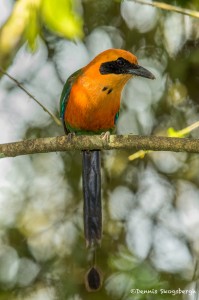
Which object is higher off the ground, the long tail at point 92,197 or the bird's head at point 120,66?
the bird's head at point 120,66

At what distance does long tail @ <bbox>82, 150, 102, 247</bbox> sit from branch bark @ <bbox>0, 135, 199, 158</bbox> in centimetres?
94

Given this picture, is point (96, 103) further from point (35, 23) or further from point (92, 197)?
point (35, 23)

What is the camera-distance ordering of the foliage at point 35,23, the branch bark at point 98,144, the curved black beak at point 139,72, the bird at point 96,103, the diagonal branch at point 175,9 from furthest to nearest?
1. the bird at point 96,103
2. the curved black beak at point 139,72
3. the diagonal branch at point 175,9
4. the branch bark at point 98,144
5. the foliage at point 35,23

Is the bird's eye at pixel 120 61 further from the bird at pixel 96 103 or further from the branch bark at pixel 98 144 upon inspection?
the branch bark at pixel 98 144

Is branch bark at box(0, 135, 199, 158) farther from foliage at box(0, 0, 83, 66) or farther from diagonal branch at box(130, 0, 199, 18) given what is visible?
diagonal branch at box(130, 0, 199, 18)

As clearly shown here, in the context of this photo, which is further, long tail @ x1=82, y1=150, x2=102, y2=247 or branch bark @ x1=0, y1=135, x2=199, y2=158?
long tail @ x1=82, y1=150, x2=102, y2=247

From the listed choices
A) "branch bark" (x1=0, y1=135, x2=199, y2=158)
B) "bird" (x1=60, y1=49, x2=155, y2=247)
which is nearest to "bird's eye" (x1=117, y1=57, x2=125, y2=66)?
"bird" (x1=60, y1=49, x2=155, y2=247)

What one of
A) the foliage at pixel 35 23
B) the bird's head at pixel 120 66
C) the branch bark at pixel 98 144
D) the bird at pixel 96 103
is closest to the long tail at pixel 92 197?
the bird at pixel 96 103

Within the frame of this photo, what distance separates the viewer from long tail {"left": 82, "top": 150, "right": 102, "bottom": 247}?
4.29 metres

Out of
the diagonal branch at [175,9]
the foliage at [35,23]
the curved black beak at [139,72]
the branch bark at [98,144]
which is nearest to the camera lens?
the foliage at [35,23]

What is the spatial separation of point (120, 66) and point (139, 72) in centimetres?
19

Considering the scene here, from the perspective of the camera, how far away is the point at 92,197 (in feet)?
14.7

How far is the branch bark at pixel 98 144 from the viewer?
128 inches

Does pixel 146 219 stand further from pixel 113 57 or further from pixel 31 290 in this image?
A: pixel 113 57
